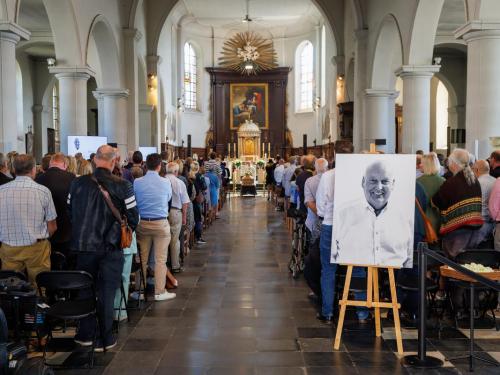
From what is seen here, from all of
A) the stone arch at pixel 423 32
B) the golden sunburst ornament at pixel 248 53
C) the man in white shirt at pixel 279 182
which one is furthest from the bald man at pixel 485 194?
the golden sunburst ornament at pixel 248 53

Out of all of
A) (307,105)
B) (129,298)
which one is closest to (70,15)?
(129,298)

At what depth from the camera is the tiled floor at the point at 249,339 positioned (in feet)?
15.3

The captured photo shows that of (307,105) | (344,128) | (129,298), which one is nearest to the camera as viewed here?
(129,298)

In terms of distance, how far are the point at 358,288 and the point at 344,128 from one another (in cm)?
1452

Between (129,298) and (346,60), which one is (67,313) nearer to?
(129,298)

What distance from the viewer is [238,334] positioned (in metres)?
5.54

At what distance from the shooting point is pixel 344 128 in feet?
64.4

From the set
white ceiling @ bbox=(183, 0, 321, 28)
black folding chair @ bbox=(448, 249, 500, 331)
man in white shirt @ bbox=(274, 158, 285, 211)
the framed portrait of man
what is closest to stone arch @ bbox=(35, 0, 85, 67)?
man in white shirt @ bbox=(274, 158, 285, 211)

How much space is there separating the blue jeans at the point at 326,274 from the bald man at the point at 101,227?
196 cm

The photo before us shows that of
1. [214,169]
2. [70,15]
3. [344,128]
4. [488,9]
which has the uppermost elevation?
[70,15]

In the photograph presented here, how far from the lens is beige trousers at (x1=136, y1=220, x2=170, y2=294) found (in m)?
6.74

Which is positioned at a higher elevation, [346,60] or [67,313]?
[346,60]

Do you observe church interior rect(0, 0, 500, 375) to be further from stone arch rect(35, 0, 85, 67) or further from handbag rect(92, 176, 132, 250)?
handbag rect(92, 176, 132, 250)

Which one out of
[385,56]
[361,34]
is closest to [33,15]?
[361,34]
